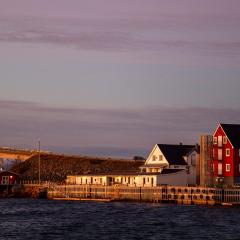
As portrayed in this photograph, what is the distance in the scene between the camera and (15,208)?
133 metres

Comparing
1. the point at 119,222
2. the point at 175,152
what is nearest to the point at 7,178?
the point at 175,152

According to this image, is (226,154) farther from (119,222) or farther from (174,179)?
(119,222)

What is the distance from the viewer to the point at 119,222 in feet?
338

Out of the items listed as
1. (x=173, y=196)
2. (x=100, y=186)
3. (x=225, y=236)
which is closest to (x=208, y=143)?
(x=173, y=196)

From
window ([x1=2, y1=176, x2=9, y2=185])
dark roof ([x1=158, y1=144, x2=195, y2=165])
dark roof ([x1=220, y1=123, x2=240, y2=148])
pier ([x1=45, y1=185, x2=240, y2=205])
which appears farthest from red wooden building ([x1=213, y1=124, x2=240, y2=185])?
window ([x1=2, y1=176, x2=9, y2=185])

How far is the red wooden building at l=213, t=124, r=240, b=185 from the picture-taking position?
471ft

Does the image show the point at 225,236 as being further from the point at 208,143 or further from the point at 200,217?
the point at 208,143

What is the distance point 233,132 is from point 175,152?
1350cm

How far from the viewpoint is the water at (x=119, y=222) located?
89750 mm

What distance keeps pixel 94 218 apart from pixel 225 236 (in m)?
25.1

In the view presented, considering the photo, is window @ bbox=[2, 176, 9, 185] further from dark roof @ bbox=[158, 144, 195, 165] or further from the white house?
dark roof @ bbox=[158, 144, 195, 165]

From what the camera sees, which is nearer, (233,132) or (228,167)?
(228,167)

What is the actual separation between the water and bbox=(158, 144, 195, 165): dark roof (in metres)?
19.2

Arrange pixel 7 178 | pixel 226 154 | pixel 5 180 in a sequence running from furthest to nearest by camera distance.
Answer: pixel 7 178
pixel 5 180
pixel 226 154
